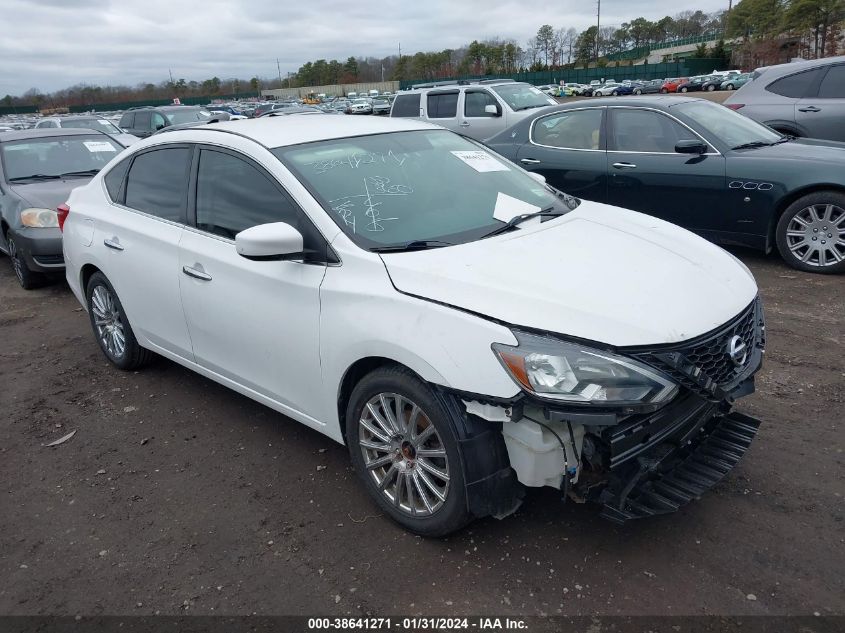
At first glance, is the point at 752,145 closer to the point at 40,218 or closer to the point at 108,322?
the point at 108,322

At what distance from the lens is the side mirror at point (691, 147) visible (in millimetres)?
6582

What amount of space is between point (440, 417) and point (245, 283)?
142 centimetres

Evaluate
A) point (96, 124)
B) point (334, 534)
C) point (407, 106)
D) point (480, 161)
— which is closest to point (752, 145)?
point (480, 161)

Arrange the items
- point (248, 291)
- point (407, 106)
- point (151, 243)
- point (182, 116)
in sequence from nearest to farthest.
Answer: point (248, 291) → point (151, 243) → point (407, 106) → point (182, 116)

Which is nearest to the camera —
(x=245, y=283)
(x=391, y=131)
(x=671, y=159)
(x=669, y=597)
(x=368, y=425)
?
(x=669, y=597)

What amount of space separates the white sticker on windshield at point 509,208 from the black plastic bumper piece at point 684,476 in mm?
1419

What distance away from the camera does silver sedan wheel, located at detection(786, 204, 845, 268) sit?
615 centimetres

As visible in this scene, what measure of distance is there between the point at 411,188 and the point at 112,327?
9.13ft

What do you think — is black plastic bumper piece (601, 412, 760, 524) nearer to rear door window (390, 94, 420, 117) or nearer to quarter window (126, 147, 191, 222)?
quarter window (126, 147, 191, 222)

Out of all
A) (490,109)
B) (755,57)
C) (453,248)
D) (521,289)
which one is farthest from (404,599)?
(755,57)

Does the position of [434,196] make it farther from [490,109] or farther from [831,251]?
[490,109]

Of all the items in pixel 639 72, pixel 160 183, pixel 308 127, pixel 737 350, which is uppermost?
pixel 639 72

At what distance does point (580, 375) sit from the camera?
2.49m

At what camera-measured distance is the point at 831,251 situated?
20.5ft
